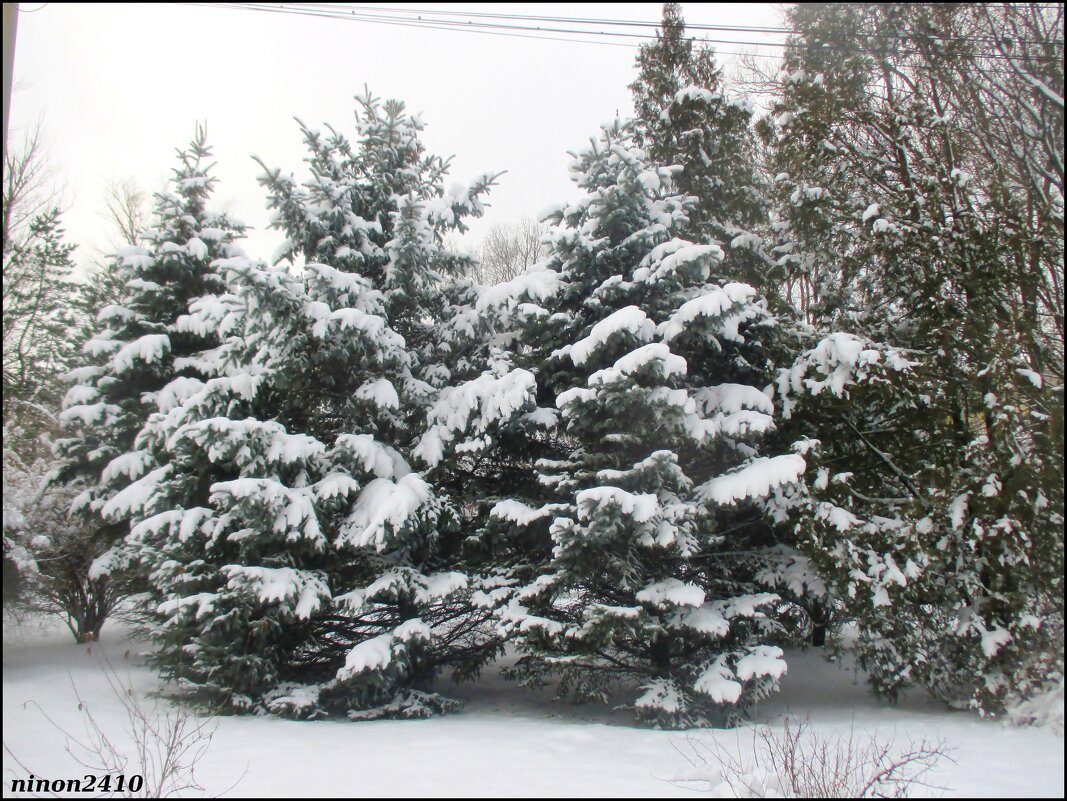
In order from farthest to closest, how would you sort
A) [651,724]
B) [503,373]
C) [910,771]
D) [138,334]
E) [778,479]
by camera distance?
1. [138,334]
2. [503,373]
3. [651,724]
4. [778,479]
5. [910,771]

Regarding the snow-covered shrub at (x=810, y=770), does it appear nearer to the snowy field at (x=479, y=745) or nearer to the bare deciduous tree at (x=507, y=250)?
the snowy field at (x=479, y=745)

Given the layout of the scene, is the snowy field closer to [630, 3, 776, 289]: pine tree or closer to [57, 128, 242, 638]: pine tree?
[57, 128, 242, 638]: pine tree

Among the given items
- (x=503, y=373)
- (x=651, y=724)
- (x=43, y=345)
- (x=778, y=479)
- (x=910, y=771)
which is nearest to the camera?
(x=910, y=771)

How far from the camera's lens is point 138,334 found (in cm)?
845

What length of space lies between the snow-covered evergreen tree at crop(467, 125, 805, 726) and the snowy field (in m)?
0.62

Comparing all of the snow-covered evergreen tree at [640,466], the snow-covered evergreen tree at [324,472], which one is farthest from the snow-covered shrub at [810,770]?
the snow-covered evergreen tree at [324,472]

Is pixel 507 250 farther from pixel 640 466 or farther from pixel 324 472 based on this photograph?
pixel 640 466

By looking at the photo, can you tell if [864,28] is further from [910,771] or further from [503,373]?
[910,771]

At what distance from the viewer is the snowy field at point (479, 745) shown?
4.47 meters

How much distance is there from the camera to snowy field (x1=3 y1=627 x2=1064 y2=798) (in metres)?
4.47

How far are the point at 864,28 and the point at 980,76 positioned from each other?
1.34 meters

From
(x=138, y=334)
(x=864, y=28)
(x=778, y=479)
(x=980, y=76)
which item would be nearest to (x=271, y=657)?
(x=138, y=334)

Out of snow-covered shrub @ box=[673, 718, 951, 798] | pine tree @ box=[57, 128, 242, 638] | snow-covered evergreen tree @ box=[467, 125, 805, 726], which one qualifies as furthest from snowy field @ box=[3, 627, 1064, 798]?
pine tree @ box=[57, 128, 242, 638]

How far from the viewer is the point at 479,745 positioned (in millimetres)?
5578
